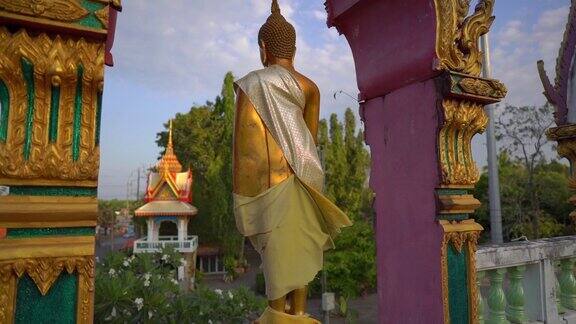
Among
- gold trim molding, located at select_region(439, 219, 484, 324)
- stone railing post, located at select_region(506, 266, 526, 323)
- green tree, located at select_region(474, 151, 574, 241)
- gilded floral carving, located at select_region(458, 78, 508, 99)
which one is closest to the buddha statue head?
gilded floral carving, located at select_region(458, 78, 508, 99)

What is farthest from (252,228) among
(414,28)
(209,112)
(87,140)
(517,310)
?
(209,112)

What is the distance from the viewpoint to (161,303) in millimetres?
3668

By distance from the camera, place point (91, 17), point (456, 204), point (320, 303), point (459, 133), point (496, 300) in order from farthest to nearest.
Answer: point (320, 303)
point (496, 300)
point (459, 133)
point (456, 204)
point (91, 17)

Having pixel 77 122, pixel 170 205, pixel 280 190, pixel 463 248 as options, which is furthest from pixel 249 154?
pixel 170 205

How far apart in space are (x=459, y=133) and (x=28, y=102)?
8.75ft

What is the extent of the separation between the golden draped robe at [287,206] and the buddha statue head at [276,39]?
0.14 metres

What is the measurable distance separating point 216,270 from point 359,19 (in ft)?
79.5

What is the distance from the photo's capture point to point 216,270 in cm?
2572

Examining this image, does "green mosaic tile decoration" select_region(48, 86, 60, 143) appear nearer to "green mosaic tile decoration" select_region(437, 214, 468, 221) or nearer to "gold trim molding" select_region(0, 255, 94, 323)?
"gold trim molding" select_region(0, 255, 94, 323)

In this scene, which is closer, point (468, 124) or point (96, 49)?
point (96, 49)

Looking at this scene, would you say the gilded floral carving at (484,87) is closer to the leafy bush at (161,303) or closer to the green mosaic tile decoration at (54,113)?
the green mosaic tile decoration at (54,113)

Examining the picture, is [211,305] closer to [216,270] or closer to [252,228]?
[252,228]

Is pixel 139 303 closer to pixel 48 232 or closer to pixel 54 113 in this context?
pixel 48 232

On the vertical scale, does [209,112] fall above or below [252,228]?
above
